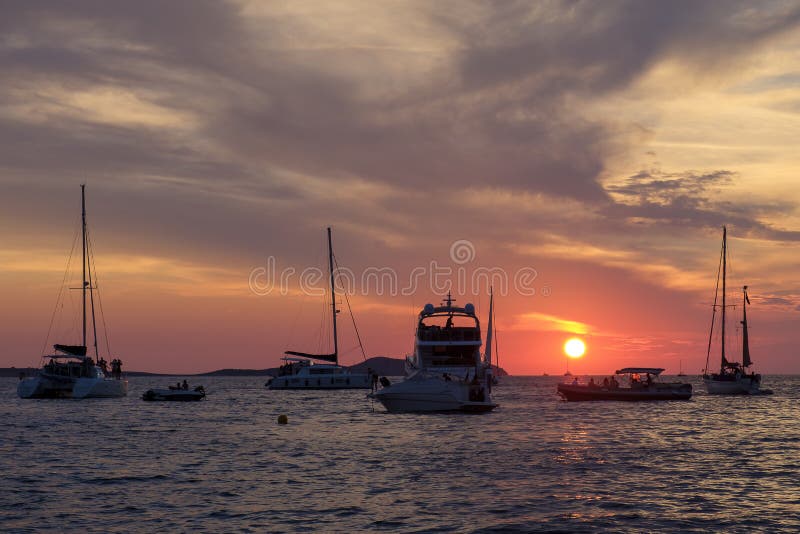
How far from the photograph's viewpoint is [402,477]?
34625 millimetres

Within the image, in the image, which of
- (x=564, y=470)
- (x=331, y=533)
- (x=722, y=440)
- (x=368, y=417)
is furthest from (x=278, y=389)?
(x=331, y=533)

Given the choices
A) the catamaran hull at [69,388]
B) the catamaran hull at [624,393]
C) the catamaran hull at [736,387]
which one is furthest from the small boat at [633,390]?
the catamaran hull at [69,388]

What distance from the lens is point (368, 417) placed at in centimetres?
7138

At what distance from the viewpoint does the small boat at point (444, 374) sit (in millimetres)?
66875

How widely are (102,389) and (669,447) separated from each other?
7987 centimetres

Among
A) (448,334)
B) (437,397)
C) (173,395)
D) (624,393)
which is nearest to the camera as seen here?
(437,397)

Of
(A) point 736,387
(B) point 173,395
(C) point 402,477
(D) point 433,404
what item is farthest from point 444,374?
(A) point 736,387

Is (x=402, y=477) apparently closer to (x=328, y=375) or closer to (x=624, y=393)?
(x=624, y=393)

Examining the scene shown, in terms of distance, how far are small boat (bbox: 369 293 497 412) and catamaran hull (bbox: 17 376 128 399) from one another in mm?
42366

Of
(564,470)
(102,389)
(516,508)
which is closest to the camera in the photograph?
(516,508)

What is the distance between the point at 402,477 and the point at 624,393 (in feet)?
236

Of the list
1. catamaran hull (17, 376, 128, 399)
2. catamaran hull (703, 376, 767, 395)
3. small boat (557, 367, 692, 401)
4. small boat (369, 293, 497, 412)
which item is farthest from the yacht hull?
catamaran hull (703, 376, 767, 395)

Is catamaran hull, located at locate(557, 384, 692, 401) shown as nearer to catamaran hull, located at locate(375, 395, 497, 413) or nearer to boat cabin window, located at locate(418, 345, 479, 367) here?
boat cabin window, located at locate(418, 345, 479, 367)

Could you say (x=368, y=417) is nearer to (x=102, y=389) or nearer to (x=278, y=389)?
(x=102, y=389)
